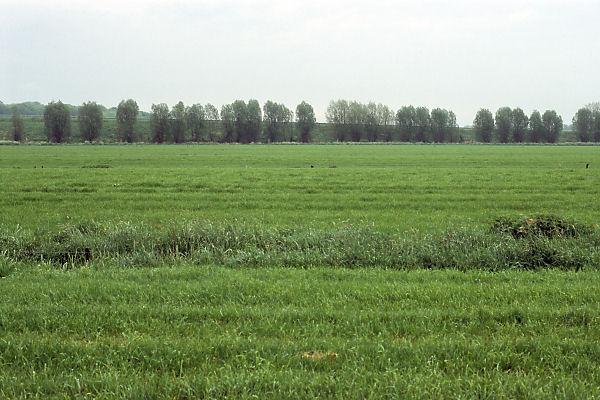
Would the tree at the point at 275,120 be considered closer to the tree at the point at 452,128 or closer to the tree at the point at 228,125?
the tree at the point at 228,125

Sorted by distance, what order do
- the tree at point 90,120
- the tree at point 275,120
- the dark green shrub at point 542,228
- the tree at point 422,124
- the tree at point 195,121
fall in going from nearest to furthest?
the dark green shrub at point 542,228, the tree at point 90,120, the tree at point 195,121, the tree at point 275,120, the tree at point 422,124

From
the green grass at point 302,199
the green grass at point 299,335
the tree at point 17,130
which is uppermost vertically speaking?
the tree at point 17,130

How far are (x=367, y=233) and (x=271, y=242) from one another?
8.32 feet

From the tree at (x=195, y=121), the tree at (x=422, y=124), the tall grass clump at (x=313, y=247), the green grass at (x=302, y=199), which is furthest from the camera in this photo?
the tree at (x=422, y=124)

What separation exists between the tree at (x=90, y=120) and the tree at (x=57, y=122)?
3374 millimetres

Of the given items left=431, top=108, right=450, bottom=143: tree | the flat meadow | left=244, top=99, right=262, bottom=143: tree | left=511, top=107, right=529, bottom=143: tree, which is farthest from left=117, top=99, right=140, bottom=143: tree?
the flat meadow

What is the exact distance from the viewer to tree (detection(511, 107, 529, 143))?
154 metres

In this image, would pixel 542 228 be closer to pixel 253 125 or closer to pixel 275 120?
pixel 253 125

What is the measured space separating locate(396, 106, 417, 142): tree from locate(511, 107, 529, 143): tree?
98.6 feet

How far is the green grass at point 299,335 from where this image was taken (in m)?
4.98

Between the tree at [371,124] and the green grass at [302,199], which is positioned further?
the tree at [371,124]

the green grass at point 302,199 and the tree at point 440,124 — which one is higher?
the tree at point 440,124

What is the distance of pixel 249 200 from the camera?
22562 mm

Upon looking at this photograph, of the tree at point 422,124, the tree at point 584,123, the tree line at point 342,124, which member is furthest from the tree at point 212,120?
the tree at point 584,123
